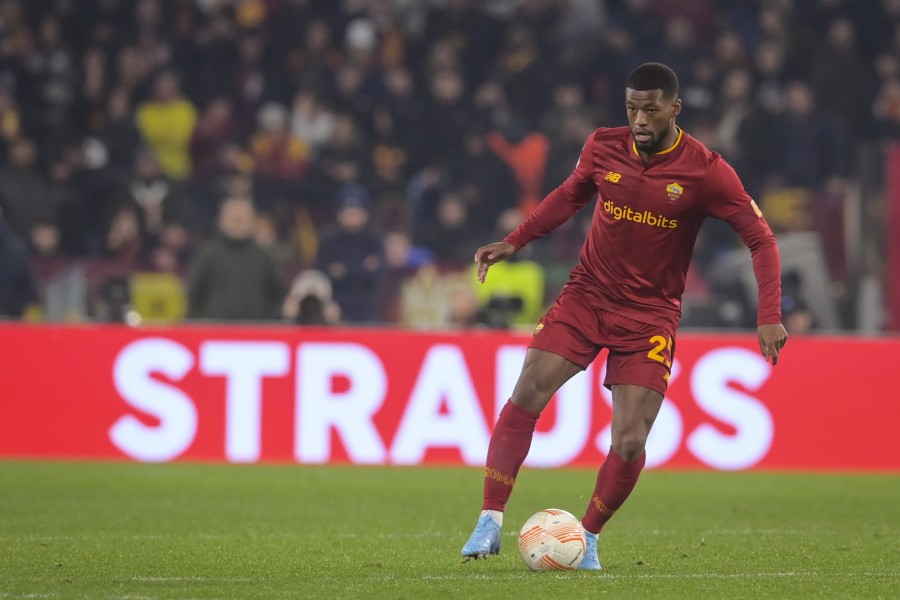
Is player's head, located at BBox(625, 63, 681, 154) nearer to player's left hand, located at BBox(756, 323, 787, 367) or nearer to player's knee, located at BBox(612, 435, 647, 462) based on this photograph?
player's left hand, located at BBox(756, 323, 787, 367)

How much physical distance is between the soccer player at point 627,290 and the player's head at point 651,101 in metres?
0.01

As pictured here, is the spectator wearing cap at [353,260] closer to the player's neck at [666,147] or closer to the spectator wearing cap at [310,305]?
the spectator wearing cap at [310,305]

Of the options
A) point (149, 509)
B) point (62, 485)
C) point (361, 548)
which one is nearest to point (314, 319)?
point (62, 485)

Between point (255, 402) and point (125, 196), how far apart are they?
4.16 m

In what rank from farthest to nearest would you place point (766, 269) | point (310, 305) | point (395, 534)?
point (310, 305) < point (395, 534) < point (766, 269)

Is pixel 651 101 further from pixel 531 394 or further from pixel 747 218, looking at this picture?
pixel 531 394

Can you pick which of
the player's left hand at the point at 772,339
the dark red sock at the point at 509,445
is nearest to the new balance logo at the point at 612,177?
the player's left hand at the point at 772,339

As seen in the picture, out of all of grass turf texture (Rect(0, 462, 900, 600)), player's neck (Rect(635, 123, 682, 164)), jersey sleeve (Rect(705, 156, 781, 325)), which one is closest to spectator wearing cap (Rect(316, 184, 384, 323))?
grass turf texture (Rect(0, 462, 900, 600))

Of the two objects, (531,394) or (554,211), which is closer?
(531,394)

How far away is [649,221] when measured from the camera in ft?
21.5

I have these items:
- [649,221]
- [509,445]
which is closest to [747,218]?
[649,221]

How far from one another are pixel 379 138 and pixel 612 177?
34.4 feet

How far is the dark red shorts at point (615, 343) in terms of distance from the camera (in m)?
6.53

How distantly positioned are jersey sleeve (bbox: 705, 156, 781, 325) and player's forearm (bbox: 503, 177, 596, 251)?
1.85ft
